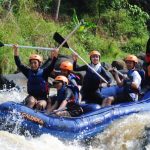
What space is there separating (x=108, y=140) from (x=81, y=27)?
8.92 meters

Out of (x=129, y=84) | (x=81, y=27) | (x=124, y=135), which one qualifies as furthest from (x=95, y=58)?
(x=81, y=27)

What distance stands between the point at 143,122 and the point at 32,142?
195 centimetres

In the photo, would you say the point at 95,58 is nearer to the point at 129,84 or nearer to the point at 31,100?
the point at 129,84

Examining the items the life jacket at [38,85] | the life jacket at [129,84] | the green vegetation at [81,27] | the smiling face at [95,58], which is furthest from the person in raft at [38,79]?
the green vegetation at [81,27]

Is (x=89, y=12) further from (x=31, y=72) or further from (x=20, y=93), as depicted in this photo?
(x=31, y=72)

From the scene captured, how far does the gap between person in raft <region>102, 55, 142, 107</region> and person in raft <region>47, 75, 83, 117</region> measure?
0.76m

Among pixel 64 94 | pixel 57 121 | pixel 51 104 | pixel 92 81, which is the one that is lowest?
pixel 57 121

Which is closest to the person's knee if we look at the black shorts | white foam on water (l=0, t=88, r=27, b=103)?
the black shorts

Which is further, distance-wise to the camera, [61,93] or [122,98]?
[122,98]

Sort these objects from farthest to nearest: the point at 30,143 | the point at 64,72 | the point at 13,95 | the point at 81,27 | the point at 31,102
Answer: the point at 81,27 → the point at 13,95 → the point at 64,72 → the point at 31,102 → the point at 30,143

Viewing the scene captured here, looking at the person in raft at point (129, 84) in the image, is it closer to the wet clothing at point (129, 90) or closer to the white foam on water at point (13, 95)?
the wet clothing at point (129, 90)

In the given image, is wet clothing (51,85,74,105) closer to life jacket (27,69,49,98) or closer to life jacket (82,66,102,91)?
life jacket (27,69,49,98)

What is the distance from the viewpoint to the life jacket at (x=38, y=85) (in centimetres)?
843

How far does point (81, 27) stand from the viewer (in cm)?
1677
